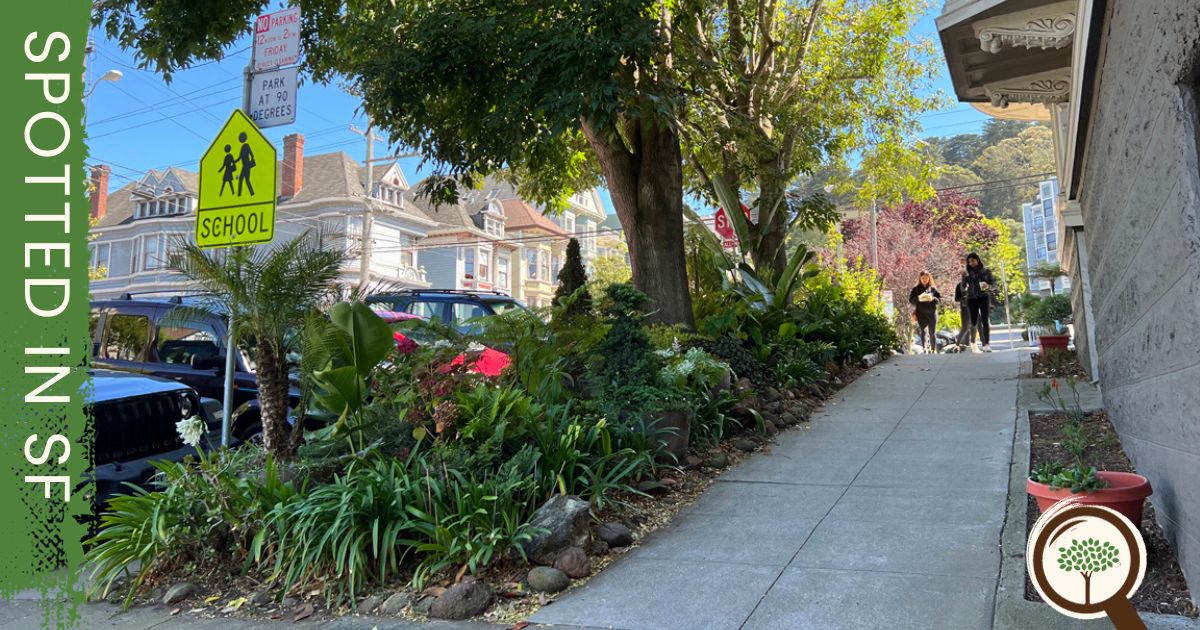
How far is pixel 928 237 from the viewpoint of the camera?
111 feet

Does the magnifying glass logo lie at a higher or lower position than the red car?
lower

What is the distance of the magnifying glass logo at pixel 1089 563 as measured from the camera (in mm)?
1731

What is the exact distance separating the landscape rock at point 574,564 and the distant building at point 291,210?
98.4ft

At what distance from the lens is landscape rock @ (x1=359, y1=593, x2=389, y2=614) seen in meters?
4.28

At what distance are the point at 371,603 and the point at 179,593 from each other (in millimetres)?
1303

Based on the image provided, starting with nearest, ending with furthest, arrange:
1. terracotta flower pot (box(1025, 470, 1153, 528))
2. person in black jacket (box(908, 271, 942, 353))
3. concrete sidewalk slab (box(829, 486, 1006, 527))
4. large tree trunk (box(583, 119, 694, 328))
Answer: terracotta flower pot (box(1025, 470, 1153, 528)), concrete sidewalk slab (box(829, 486, 1006, 527)), large tree trunk (box(583, 119, 694, 328)), person in black jacket (box(908, 271, 942, 353))

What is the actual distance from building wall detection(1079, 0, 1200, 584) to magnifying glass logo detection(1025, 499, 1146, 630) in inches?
68.1

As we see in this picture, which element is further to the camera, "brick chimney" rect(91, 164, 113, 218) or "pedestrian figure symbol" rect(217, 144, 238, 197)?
"brick chimney" rect(91, 164, 113, 218)

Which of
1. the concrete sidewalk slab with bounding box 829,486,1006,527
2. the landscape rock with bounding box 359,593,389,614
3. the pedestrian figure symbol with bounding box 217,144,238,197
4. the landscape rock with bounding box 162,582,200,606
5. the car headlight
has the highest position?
the pedestrian figure symbol with bounding box 217,144,238,197

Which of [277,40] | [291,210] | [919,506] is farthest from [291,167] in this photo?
[919,506]

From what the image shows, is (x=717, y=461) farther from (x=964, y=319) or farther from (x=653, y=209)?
(x=964, y=319)

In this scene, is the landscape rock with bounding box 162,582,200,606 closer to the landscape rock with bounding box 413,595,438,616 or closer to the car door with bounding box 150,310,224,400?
the landscape rock with bounding box 413,595,438,616

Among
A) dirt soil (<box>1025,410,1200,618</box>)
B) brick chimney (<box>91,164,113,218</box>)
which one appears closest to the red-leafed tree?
dirt soil (<box>1025,410,1200,618</box>)

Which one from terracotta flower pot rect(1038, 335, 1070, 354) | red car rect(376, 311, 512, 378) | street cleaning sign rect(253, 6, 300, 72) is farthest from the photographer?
terracotta flower pot rect(1038, 335, 1070, 354)
